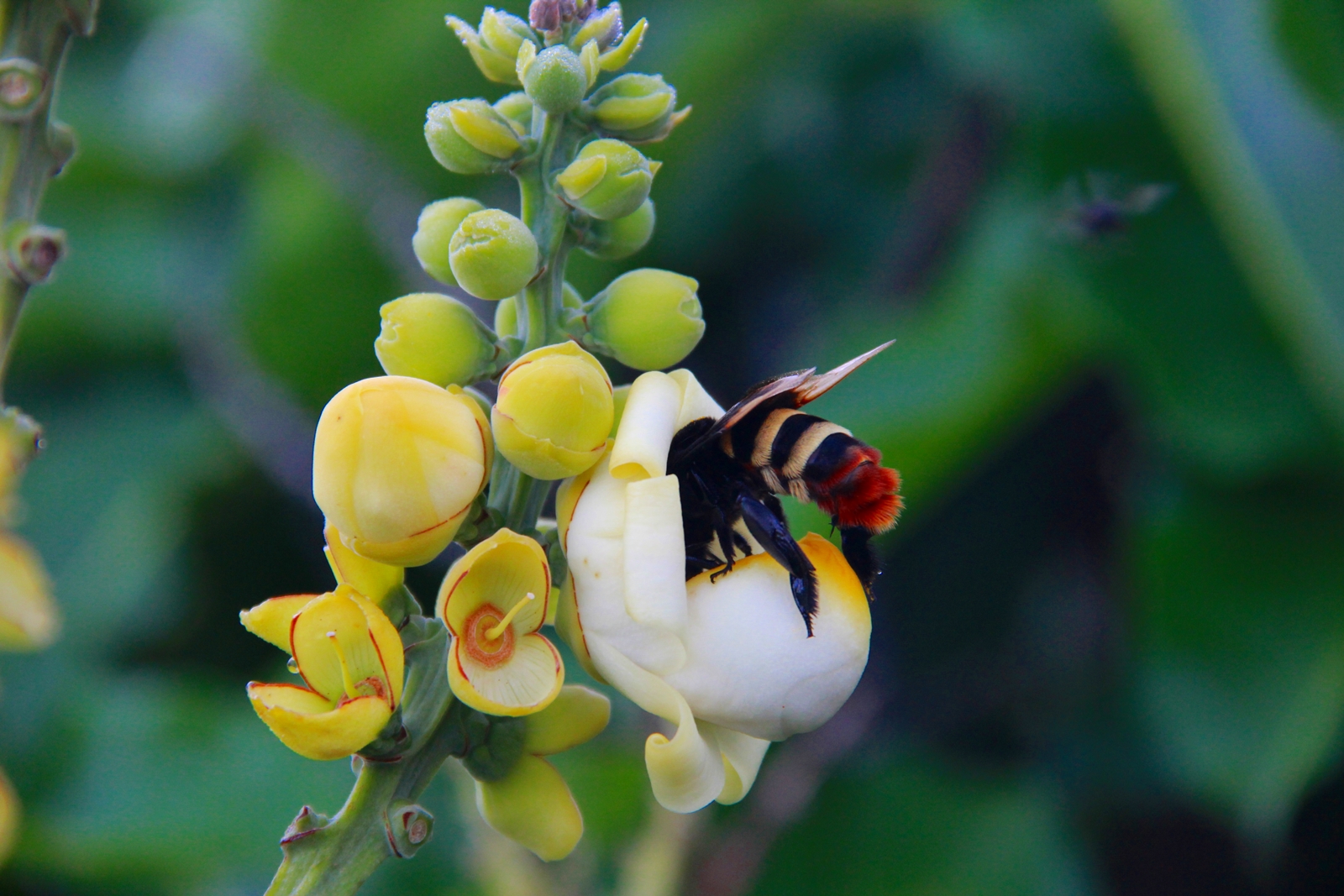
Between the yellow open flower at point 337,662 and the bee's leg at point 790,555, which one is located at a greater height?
the yellow open flower at point 337,662

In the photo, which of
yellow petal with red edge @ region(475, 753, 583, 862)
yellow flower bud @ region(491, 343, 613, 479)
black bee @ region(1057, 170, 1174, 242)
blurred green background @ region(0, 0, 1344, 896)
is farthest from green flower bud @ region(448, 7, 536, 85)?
black bee @ region(1057, 170, 1174, 242)

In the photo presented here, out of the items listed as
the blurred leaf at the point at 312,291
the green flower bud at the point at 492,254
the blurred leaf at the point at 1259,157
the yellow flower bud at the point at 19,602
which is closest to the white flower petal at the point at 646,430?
the green flower bud at the point at 492,254

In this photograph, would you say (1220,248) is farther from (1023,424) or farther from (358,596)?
(358,596)

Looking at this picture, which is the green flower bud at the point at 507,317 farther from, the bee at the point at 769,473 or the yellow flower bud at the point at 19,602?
the yellow flower bud at the point at 19,602

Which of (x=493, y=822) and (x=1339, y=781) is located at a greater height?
(x=493, y=822)

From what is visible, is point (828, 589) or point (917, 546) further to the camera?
point (917, 546)

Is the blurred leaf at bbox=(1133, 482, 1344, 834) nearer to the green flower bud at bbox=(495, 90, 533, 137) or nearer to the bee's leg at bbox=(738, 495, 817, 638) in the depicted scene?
the bee's leg at bbox=(738, 495, 817, 638)

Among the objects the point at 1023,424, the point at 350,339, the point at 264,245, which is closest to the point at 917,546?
the point at 1023,424
